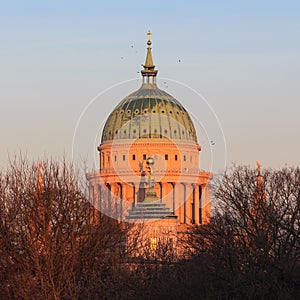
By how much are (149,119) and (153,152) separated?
711 cm

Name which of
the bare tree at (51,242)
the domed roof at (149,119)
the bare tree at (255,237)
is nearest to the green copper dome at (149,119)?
the domed roof at (149,119)

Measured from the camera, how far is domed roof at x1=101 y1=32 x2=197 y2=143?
619 ft

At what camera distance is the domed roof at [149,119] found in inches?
7426

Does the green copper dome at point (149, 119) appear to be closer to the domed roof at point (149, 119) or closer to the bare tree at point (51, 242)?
the domed roof at point (149, 119)

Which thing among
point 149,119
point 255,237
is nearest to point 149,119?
point 149,119

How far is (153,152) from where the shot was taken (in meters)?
184

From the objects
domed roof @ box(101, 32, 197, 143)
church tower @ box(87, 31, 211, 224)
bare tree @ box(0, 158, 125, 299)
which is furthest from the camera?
domed roof @ box(101, 32, 197, 143)

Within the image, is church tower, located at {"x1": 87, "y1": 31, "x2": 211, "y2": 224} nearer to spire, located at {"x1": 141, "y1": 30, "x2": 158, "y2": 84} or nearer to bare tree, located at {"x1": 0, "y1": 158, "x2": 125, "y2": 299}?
spire, located at {"x1": 141, "y1": 30, "x2": 158, "y2": 84}

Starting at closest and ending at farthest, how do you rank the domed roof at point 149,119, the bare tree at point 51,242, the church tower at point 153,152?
the bare tree at point 51,242, the church tower at point 153,152, the domed roof at point 149,119

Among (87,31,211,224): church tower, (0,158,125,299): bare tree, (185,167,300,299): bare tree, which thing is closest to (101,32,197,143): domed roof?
(87,31,211,224): church tower

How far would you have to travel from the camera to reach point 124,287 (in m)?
69.2

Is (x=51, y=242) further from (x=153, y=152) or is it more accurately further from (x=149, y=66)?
(x=149, y=66)

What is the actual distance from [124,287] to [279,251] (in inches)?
287

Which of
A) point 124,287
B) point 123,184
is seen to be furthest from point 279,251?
point 123,184
